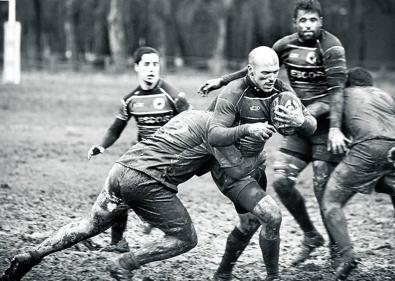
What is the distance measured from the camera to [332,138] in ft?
21.1

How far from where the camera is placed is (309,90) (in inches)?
280

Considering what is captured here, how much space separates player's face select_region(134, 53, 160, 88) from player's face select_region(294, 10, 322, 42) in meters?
1.45

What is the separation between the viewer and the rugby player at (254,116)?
17.9 ft

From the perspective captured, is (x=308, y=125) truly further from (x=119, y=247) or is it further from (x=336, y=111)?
(x=119, y=247)

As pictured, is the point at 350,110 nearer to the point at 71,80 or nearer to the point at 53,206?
the point at 53,206

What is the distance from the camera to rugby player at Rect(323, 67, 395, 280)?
6352 millimetres

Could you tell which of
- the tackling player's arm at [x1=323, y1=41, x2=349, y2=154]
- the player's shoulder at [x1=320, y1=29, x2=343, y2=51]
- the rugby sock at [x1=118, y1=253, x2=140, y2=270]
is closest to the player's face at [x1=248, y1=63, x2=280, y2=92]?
the tackling player's arm at [x1=323, y1=41, x2=349, y2=154]

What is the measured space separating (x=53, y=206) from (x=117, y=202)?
3.71m

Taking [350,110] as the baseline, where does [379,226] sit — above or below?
below

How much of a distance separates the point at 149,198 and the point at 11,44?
3.49m

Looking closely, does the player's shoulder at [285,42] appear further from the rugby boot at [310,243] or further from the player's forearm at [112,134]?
the rugby boot at [310,243]

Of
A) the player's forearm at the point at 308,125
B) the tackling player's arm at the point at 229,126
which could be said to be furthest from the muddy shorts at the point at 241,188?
the player's forearm at the point at 308,125

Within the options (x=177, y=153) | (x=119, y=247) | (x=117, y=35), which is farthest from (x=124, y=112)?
(x=117, y=35)

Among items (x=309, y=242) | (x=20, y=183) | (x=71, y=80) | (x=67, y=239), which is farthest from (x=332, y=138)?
(x=71, y=80)
